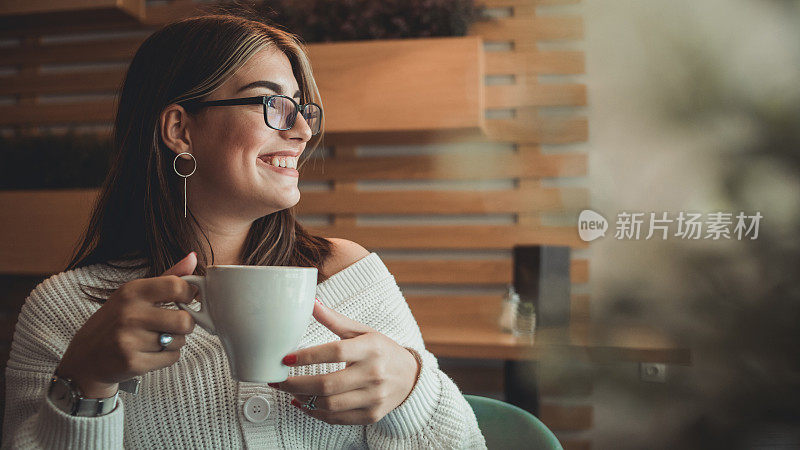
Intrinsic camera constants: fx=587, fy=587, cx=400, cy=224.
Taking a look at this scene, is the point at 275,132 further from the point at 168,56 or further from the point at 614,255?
the point at 614,255

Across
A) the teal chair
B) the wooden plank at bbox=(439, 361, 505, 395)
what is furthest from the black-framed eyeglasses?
the wooden plank at bbox=(439, 361, 505, 395)

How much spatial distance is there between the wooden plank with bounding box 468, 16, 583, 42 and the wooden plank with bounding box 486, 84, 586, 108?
16 cm

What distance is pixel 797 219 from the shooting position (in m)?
0.94

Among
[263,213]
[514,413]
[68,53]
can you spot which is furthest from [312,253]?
[68,53]

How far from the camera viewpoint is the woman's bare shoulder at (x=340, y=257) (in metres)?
0.93

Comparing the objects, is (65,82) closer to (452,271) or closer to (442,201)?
(442,201)

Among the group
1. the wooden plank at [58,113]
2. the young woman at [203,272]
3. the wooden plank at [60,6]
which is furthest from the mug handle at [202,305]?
the wooden plank at [58,113]

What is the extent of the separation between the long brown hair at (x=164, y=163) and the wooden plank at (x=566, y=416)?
91cm

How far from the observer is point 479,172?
2113 mm

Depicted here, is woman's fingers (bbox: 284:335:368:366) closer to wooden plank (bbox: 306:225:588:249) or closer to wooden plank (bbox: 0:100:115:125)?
wooden plank (bbox: 306:225:588:249)

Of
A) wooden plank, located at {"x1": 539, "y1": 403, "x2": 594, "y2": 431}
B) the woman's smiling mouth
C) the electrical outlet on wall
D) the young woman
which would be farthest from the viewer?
wooden plank, located at {"x1": 539, "y1": 403, "x2": 594, "y2": 431}

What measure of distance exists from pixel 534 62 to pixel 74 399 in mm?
1806

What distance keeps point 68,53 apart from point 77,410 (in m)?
2.29

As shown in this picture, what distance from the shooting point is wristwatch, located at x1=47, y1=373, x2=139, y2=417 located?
0.57 m
